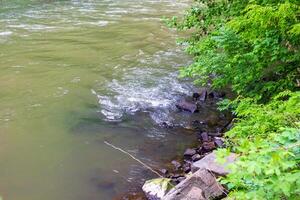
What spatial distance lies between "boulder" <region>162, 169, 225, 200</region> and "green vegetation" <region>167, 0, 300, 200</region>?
1.83 ft

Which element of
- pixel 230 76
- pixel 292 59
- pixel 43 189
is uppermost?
pixel 292 59

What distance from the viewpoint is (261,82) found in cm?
621

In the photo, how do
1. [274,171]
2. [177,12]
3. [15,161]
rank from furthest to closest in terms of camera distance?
[177,12] < [15,161] < [274,171]

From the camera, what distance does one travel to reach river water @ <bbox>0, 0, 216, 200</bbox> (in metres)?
6.54

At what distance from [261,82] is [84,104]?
13.8 ft

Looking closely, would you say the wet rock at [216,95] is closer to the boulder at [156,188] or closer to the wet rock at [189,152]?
the wet rock at [189,152]

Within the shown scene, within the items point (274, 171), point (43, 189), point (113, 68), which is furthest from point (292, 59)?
point (113, 68)

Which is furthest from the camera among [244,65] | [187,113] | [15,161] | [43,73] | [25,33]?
[25,33]

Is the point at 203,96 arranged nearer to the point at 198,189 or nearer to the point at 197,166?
the point at 197,166

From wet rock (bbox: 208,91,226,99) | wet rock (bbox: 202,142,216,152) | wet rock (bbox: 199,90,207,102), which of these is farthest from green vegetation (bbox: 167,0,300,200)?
wet rock (bbox: 208,91,226,99)

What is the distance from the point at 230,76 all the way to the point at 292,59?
121 cm

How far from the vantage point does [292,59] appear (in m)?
5.45

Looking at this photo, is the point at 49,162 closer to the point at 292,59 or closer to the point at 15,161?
the point at 15,161

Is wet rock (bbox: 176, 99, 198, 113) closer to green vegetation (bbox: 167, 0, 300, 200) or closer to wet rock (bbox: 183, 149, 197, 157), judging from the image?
A: green vegetation (bbox: 167, 0, 300, 200)
